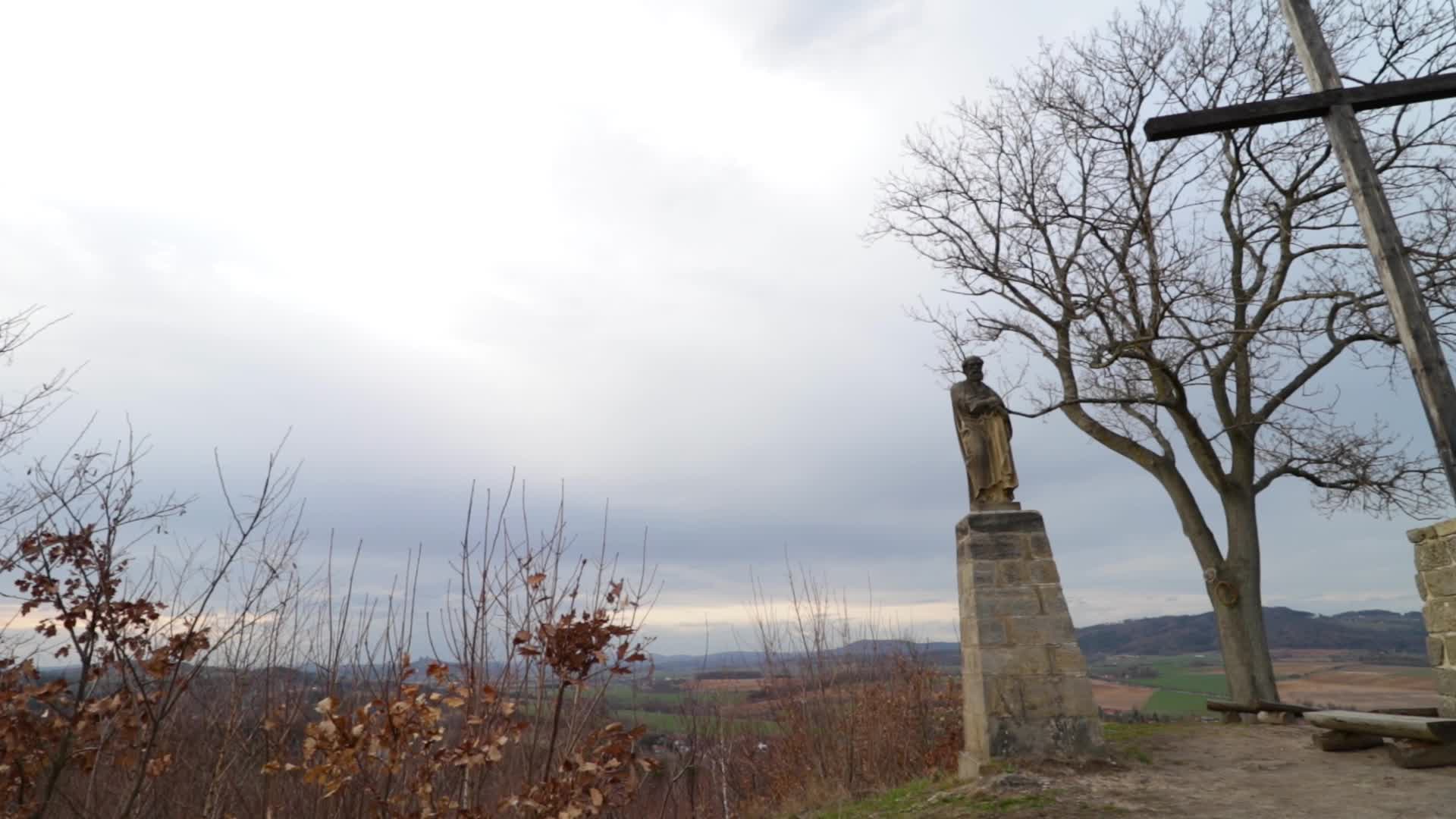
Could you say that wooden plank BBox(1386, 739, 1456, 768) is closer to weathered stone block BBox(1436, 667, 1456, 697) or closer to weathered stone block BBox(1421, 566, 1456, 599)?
weathered stone block BBox(1436, 667, 1456, 697)

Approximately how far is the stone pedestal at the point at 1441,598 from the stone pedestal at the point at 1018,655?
2.91 m

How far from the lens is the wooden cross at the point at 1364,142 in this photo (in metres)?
5.63

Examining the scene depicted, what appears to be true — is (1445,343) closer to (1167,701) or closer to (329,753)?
(1167,701)

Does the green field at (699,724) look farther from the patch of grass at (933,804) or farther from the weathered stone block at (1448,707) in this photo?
the weathered stone block at (1448,707)

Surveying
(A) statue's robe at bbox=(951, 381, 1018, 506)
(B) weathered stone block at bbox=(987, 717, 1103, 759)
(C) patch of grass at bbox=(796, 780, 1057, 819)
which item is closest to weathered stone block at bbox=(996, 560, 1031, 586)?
(A) statue's robe at bbox=(951, 381, 1018, 506)

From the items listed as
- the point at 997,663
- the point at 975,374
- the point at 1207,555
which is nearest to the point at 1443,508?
the point at 1207,555

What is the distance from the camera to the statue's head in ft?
27.2

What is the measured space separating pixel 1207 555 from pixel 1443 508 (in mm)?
3762

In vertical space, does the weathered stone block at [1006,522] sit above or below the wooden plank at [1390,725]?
above

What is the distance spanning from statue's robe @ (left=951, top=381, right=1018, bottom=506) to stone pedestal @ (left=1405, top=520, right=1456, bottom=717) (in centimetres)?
340

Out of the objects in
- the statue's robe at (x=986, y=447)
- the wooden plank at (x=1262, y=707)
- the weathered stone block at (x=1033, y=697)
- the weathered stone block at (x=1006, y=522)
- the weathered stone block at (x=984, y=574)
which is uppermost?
the statue's robe at (x=986, y=447)

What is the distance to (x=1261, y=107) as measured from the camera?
6238mm

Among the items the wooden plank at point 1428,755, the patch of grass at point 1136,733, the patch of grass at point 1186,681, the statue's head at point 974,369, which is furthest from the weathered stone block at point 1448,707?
the patch of grass at point 1186,681

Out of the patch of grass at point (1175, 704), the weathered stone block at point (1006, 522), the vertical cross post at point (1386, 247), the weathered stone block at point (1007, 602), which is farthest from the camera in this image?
A: the patch of grass at point (1175, 704)
